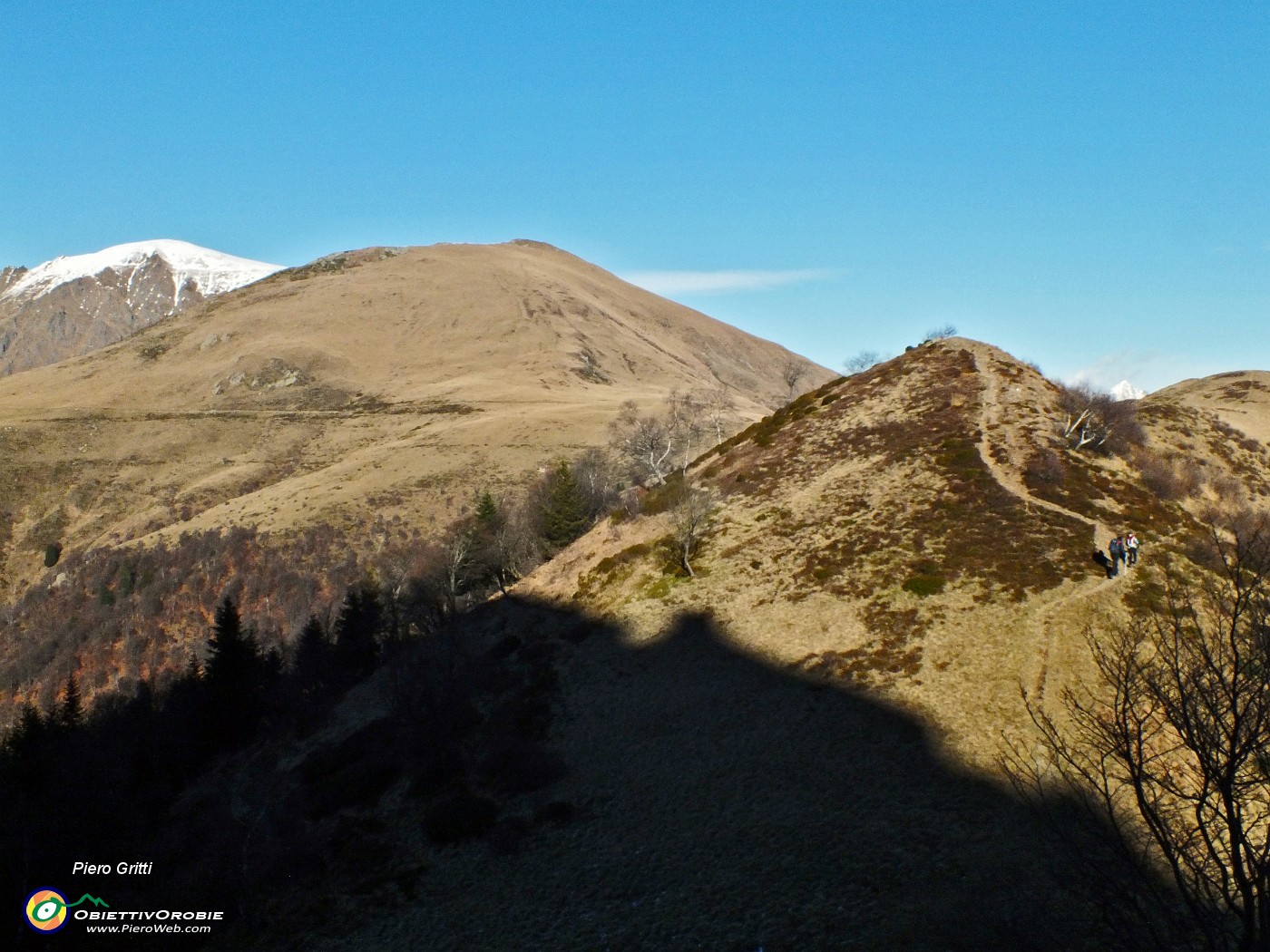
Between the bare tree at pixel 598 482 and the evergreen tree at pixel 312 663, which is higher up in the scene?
the bare tree at pixel 598 482

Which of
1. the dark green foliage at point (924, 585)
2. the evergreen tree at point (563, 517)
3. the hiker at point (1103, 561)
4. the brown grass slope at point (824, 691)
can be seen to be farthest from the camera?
the evergreen tree at point (563, 517)

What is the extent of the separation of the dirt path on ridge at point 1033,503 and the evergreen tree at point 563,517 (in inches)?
1170

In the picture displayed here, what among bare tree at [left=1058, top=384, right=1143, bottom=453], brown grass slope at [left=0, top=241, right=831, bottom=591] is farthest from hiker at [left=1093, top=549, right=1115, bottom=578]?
brown grass slope at [left=0, top=241, right=831, bottom=591]

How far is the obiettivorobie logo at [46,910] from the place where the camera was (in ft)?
84.5

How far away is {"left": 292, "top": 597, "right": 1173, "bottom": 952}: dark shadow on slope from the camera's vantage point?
832 inches

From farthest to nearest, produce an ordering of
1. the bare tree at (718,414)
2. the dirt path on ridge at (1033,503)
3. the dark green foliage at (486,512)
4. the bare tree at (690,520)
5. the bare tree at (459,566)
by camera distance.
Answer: the bare tree at (718,414), the dark green foliage at (486,512), the bare tree at (459,566), the bare tree at (690,520), the dirt path on ridge at (1033,503)

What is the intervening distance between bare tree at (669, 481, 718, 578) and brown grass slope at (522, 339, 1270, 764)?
3.32 feet

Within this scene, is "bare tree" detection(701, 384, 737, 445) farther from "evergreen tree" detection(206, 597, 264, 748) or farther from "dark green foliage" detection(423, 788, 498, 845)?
"dark green foliage" detection(423, 788, 498, 845)

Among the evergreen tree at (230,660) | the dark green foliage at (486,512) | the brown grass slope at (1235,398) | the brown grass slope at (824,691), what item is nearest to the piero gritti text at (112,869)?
the brown grass slope at (824,691)

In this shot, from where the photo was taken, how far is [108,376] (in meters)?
180

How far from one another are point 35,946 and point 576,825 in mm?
17149

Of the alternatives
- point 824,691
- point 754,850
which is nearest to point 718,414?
point 824,691

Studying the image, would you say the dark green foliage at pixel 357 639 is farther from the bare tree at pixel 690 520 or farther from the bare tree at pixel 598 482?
the bare tree at pixel 690 520

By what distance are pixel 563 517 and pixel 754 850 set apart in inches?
1651
